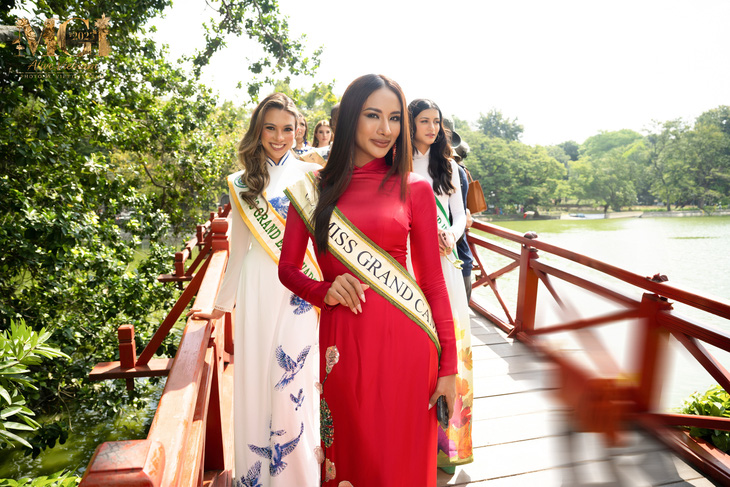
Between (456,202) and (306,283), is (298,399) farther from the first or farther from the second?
(456,202)

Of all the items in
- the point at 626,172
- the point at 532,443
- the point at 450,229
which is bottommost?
the point at 532,443

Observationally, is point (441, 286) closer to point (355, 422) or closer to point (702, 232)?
point (355, 422)

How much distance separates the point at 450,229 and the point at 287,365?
108 centimetres

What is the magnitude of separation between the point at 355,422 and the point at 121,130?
4.93m

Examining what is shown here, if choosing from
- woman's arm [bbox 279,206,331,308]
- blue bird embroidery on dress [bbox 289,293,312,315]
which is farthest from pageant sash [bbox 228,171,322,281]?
woman's arm [bbox 279,206,331,308]

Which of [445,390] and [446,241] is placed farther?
[446,241]

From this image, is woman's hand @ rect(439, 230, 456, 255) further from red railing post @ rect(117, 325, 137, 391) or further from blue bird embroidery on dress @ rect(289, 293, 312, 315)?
red railing post @ rect(117, 325, 137, 391)

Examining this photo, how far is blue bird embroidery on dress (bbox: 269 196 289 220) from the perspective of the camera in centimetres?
221

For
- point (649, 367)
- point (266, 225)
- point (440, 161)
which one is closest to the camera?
point (649, 367)

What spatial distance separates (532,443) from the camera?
259cm

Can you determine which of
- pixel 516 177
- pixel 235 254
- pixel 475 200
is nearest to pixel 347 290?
pixel 235 254

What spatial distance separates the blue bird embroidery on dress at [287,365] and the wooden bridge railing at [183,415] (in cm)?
29

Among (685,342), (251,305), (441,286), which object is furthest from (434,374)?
(685,342)

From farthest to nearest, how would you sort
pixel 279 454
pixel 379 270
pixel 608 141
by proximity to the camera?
pixel 608 141 → pixel 279 454 → pixel 379 270
